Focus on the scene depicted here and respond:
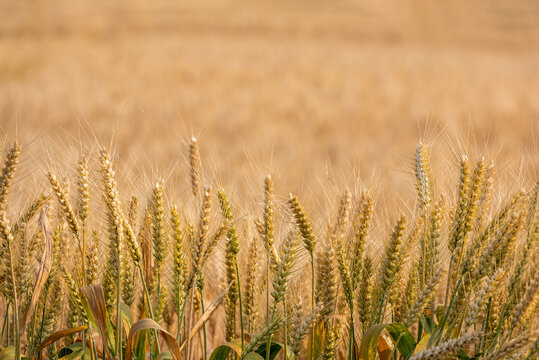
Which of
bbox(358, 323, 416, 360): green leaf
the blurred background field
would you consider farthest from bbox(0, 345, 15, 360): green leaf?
bbox(358, 323, 416, 360): green leaf

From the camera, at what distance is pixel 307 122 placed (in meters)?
6.07

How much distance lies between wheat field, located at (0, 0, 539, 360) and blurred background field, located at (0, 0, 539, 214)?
4 cm

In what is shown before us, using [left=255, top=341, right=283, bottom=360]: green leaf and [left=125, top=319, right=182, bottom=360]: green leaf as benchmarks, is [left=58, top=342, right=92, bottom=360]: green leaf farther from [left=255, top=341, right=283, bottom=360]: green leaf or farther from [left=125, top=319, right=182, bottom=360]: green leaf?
[left=255, top=341, right=283, bottom=360]: green leaf

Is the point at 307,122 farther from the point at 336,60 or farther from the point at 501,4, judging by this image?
the point at 501,4

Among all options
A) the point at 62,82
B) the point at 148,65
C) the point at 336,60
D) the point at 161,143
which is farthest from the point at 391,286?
the point at 336,60

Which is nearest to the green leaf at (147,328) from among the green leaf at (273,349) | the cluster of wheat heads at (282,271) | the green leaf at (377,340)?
the cluster of wheat heads at (282,271)

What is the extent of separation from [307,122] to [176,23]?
1015 centimetres

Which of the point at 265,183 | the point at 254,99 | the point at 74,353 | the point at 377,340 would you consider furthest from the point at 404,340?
the point at 254,99

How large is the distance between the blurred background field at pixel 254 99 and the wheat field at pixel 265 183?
4 cm

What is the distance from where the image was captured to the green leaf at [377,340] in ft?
2.59

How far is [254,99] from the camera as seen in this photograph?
6.72 meters

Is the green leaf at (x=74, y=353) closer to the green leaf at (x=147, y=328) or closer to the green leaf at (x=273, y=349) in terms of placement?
the green leaf at (x=147, y=328)

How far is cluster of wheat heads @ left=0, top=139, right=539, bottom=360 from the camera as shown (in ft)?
2.51

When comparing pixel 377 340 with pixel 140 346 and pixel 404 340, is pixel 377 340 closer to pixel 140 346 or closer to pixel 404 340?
pixel 404 340
